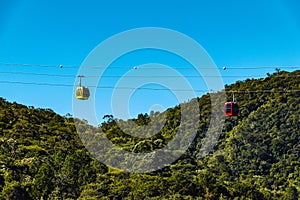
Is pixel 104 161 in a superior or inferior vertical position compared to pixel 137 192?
superior

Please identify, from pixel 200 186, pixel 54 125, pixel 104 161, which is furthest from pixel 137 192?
pixel 54 125

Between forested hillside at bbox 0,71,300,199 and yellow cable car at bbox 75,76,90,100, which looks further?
forested hillside at bbox 0,71,300,199

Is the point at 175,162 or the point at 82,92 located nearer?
the point at 82,92

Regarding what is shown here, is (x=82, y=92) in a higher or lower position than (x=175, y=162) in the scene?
lower

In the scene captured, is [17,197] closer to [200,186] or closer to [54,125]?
[200,186]

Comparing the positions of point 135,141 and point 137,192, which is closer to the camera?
point 137,192

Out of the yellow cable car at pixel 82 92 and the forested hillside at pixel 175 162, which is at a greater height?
the forested hillside at pixel 175 162

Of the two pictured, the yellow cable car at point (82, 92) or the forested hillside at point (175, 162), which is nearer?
the yellow cable car at point (82, 92)

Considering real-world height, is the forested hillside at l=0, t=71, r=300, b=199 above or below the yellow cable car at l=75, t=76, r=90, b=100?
above
